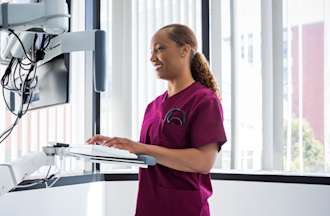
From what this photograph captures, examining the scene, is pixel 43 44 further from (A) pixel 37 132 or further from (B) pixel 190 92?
(A) pixel 37 132

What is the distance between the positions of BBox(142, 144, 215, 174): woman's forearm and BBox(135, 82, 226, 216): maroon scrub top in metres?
0.04

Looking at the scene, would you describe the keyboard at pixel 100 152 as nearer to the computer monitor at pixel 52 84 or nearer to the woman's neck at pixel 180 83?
the computer monitor at pixel 52 84

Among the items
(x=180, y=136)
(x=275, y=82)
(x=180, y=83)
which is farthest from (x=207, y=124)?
(x=275, y=82)

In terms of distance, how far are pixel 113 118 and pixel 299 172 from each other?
114cm

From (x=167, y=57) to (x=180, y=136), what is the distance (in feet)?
0.86

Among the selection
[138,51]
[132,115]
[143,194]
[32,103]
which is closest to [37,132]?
[132,115]

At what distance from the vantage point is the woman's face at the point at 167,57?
134cm

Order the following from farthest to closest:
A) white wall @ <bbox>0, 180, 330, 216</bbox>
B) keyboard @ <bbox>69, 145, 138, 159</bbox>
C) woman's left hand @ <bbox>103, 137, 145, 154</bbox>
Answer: white wall @ <bbox>0, 180, 330, 216</bbox> → woman's left hand @ <bbox>103, 137, 145, 154</bbox> → keyboard @ <bbox>69, 145, 138, 159</bbox>

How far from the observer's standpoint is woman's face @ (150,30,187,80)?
4.39 feet

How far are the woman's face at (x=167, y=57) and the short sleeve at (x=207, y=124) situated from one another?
0.15 meters

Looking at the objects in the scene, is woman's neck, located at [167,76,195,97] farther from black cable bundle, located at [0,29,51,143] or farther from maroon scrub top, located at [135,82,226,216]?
black cable bundle, located at [0,29,51,143]

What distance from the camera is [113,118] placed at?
2559mm

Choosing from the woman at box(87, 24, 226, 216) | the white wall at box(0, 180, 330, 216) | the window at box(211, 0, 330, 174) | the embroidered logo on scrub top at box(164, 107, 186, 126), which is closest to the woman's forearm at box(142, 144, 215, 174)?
the woman at box(87, 24, 226, 216)

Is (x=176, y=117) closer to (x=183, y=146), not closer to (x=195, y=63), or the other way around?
(x=183, y=146)
